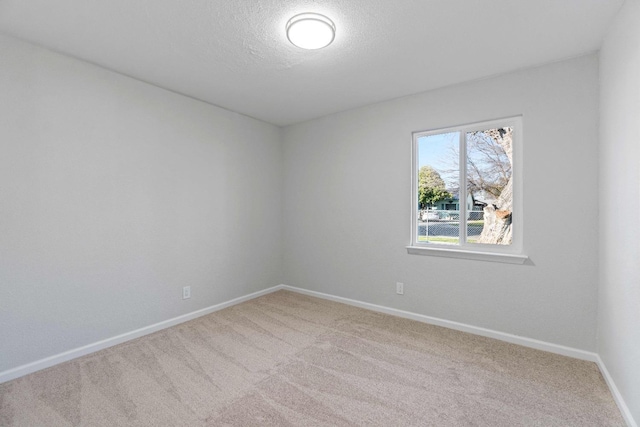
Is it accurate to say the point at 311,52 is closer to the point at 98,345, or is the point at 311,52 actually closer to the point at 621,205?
the point at 621,205

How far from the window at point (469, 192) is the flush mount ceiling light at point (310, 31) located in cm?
160

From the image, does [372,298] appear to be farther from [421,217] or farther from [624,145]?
[624,145]

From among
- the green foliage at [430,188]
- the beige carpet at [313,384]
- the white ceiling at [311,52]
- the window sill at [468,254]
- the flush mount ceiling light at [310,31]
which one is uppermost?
the white ceiling at [311,52]

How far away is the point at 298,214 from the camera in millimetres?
4223

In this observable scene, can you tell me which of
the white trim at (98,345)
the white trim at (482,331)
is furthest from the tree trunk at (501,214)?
the white trim at (98,345)

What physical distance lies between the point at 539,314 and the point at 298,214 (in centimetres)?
291

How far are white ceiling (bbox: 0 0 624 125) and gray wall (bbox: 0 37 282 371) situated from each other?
31cm

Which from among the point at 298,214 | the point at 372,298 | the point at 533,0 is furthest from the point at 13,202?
the point at 533,0

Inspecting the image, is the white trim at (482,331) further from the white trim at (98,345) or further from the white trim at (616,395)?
the white trim at (98,345)

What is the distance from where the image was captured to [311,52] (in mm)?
2332

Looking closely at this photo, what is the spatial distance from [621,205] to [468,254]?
47.5 inches

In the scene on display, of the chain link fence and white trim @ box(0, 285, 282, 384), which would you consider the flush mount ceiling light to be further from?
white trim @ box(0, 285, 282, 384)

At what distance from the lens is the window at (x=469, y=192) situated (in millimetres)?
2691

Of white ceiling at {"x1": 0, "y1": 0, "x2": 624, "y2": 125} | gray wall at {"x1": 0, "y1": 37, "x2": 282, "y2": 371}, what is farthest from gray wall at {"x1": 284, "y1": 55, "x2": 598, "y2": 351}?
gray wall at {"x1": 0, "y1": 37, "x2": 282, "y2": 371}
